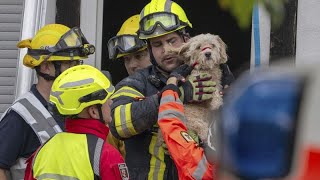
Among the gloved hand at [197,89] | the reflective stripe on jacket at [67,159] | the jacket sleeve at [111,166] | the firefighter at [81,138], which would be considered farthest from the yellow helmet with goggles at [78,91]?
the gloved hand at [197,89]

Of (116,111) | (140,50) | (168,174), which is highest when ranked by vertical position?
(140,50)

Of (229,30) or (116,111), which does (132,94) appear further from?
(229,30)

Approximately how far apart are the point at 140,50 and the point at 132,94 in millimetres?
A: 959

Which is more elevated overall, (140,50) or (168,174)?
(140,50)

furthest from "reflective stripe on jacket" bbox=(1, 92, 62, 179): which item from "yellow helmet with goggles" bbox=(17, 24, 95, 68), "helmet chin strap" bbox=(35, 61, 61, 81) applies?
"yellow helmet with goggles" bbox=(17, 24, 95, 68)

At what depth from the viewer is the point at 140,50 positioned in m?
4.58

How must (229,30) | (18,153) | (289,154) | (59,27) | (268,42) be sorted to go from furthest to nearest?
(229,30)
(268,42)
(59,27)
(18,153)
(289,154)

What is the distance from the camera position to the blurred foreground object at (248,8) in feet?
3.63

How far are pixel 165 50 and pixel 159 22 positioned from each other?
16 centimetres

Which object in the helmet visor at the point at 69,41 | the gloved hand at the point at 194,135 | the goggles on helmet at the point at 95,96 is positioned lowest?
the gloved hand at the point at 194,135

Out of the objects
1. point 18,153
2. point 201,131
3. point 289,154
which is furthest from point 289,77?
point 18,153

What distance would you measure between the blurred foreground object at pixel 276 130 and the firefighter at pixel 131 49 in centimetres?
356

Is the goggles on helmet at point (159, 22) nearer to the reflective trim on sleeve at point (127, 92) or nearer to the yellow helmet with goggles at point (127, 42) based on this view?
the reflective trim on sleeve at point (127, 92)

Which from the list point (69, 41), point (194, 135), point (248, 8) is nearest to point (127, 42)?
point (69, 41)
